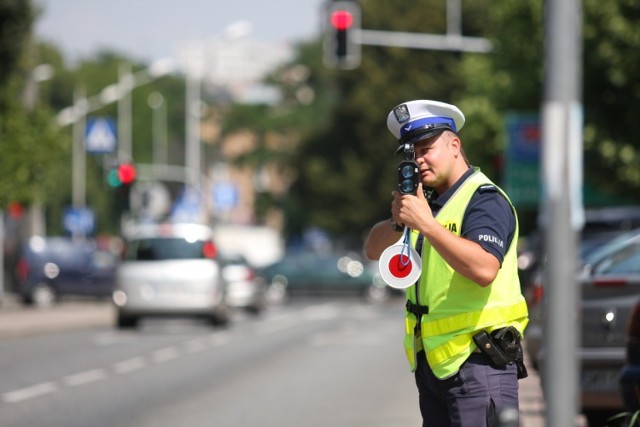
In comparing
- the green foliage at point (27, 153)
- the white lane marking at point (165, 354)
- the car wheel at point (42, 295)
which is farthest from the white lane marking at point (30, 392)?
the car wheel at point (42, 295)

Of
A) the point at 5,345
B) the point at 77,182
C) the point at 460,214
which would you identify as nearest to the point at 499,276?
the point at 460,214

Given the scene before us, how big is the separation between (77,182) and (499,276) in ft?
232

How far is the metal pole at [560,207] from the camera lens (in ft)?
18.3

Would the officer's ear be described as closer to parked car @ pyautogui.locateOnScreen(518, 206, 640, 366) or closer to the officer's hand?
the officer's hand

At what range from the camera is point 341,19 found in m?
30.3

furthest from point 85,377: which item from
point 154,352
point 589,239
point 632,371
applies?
point 632,371

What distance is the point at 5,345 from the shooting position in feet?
82.0

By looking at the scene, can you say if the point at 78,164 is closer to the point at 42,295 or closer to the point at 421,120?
the point at 42,295

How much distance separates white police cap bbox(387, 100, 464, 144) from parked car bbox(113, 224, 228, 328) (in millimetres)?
23039

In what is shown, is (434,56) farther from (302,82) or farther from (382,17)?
(302,82)

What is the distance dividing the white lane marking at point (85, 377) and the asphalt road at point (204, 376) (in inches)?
0.8

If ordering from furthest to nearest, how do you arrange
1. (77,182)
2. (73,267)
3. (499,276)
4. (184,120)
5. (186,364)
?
(184,120) < (77,182) < (73,267) < (186,364) < (499,276)

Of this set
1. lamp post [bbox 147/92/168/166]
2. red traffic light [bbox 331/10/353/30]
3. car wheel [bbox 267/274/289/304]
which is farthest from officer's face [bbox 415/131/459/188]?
lamp post [bbox 147/92/168/166]

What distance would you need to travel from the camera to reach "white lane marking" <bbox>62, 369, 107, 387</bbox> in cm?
1823
